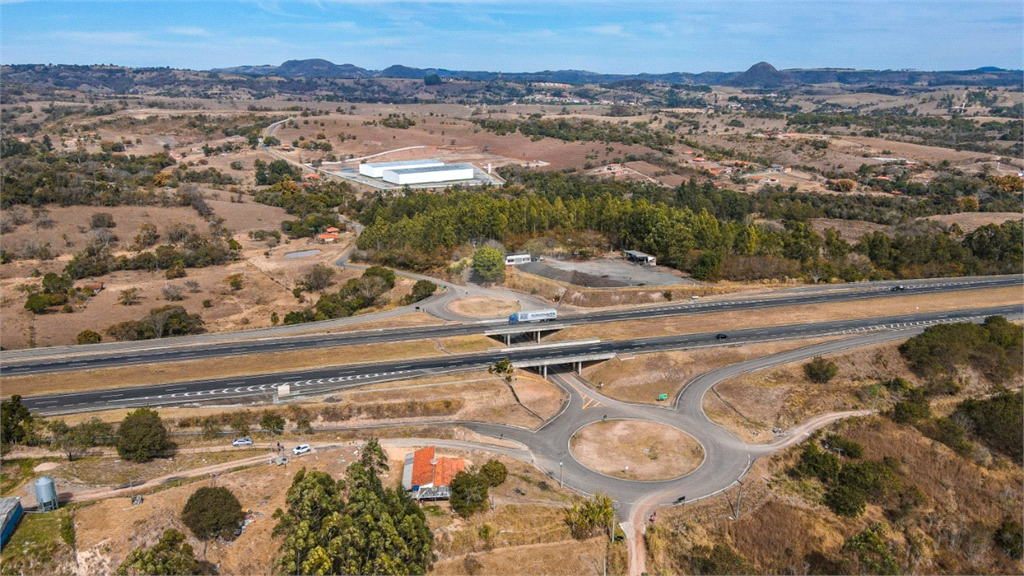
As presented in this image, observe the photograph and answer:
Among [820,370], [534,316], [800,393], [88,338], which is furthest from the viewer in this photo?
[534,316]

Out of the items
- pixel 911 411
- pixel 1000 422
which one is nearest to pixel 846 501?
pixel 911 411

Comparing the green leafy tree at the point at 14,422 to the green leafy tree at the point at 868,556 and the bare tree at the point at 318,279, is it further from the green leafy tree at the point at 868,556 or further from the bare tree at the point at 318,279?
the green leafy tree at the point at 868,556

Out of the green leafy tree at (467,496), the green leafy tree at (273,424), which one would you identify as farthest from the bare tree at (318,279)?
the green leafy tree at (467,496)

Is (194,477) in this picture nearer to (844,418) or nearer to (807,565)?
(807,565)

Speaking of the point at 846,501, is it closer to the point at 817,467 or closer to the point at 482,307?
the point at 817,467

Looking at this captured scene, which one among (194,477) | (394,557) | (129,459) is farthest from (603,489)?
(129,459)

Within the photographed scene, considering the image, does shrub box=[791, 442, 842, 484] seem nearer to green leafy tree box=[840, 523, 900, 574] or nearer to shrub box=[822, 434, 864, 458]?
shrub box=[822, 434, 864, 458]
